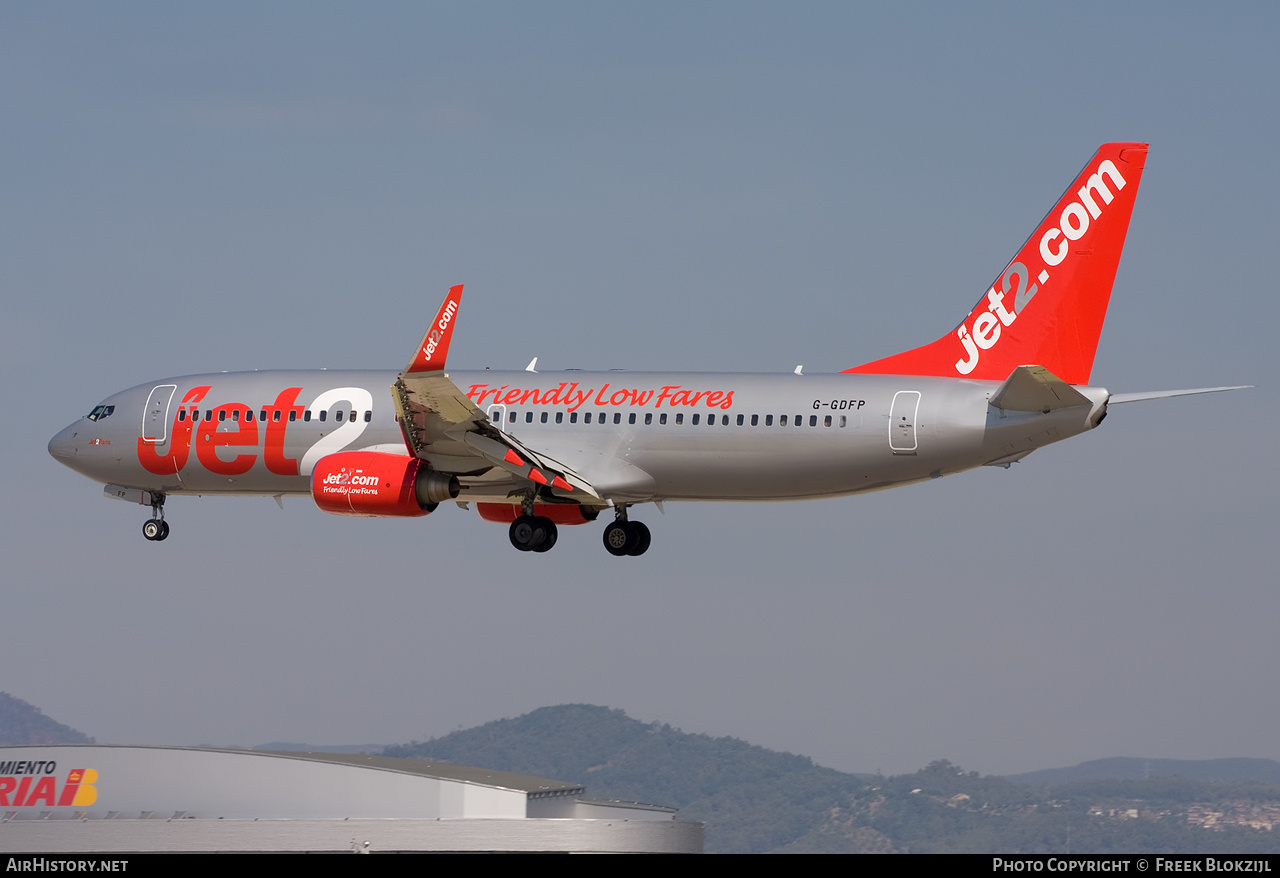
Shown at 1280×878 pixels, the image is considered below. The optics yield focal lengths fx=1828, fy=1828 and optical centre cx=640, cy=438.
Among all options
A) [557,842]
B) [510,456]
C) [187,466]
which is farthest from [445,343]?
[557,842]

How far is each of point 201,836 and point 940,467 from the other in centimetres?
2277

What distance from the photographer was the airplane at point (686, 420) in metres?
42.9

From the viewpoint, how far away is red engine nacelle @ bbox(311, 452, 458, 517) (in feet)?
149

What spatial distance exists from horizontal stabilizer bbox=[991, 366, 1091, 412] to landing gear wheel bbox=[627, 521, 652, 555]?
36.8 ft

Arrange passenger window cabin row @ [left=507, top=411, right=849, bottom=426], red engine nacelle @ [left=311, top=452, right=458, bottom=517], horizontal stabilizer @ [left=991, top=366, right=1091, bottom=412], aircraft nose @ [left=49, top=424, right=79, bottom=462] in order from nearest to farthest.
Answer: horizontal stabilizer @ [left=991, top=366, right=1091, bottom=412] → passenger window cabin row @ [left=507, top=411, right=849, bottom=426] → red engine nacelle @ [left=311, top=452, right=458, bottom=517] → aircraft nose @ [left=49, top=424, right=79, bottom=462]

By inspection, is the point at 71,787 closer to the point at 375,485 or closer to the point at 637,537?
the point at 375,485

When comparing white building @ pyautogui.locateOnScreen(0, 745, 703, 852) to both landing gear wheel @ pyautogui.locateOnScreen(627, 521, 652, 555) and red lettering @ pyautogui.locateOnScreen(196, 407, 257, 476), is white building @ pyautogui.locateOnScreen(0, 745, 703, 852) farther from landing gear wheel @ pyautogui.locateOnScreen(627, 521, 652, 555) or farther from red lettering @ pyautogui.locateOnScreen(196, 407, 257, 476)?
red lettering @ pyautogui.locateOnScreen(196, 407, 257, 476)

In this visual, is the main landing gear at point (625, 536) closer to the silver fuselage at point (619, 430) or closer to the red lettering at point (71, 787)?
the silver fuselage at point (619, 430)

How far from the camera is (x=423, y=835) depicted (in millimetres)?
49031

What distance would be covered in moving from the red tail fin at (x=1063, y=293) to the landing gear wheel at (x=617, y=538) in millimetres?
9198

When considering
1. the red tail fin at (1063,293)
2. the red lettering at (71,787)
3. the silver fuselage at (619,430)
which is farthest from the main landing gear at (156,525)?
the red tail fin at (1063,293)

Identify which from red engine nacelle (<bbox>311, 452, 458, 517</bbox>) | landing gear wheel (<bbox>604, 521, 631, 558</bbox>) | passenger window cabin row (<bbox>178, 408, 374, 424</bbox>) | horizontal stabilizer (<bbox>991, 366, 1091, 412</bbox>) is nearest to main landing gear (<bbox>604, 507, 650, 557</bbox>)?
landing gear wheel (<bbox>604, 521, 631, 558</bbox>)

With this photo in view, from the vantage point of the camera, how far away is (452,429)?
44656mm

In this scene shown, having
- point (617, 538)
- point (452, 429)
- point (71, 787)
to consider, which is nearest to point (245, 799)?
point (71, 787)
